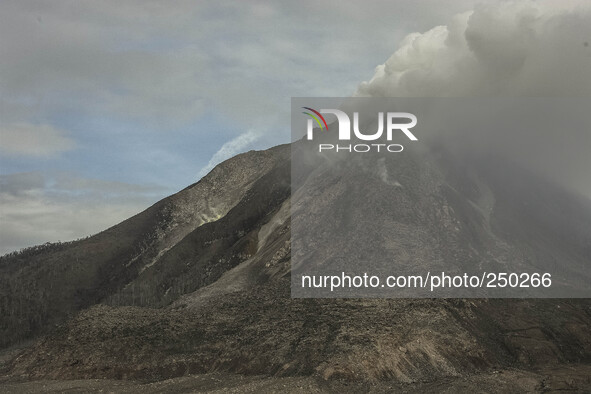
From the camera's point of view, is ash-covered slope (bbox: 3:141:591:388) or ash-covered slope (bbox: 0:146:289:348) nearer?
ash-covered slope (bbox: 3:141:591:388)

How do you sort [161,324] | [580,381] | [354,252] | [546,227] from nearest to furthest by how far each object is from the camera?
[580,381] → [161,324] → [354,252] → [546,227]

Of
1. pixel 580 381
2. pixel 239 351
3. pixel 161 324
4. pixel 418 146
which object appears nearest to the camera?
pixel 580 381

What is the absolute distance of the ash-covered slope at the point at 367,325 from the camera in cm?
5509

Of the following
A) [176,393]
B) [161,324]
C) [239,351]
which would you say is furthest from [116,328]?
[176,393]

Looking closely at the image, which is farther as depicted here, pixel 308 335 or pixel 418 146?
pixel 418 146

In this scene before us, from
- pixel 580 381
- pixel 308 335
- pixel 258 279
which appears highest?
pixel 258 279

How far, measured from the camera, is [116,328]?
70.1m

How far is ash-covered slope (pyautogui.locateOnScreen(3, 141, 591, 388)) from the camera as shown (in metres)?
55.1

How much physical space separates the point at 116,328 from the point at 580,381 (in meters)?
50.9

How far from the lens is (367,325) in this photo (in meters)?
59.4

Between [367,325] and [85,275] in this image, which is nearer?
[367,325]

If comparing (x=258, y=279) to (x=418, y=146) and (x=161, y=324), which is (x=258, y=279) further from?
(x=418, y=146)

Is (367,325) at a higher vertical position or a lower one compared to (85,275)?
lower

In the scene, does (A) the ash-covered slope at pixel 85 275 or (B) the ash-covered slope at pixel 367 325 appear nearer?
(B) the ash-covered slope at pixel 367 325
